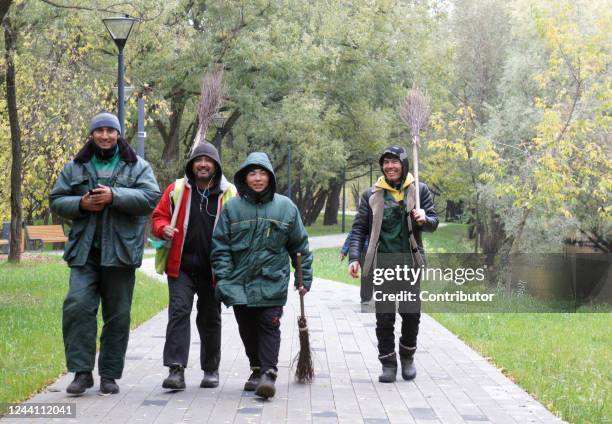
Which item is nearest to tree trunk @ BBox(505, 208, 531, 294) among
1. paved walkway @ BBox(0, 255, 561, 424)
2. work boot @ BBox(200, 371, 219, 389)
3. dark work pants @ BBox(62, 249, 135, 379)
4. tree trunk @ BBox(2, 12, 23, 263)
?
tree trunk @ BBox(2, 12, 23, 263)

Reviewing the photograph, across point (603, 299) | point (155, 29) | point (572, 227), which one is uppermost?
point (155, 29)

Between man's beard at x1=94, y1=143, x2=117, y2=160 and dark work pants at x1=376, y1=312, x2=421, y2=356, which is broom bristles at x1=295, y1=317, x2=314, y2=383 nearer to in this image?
dark work pants at x1=376, y1=312, x2=421, y2=356

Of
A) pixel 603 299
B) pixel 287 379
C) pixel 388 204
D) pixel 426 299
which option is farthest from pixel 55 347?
pixel 603 299

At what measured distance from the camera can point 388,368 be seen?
823 centimetres

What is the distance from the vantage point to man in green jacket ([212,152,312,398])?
24.1ft

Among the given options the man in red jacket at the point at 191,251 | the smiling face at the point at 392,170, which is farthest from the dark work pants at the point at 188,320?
the smiling face at the point at 392,170

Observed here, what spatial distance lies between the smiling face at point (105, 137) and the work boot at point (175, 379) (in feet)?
5.29

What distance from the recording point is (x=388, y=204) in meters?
8.23

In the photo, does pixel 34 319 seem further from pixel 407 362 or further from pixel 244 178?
pixel 244 178

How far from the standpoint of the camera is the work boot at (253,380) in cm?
765

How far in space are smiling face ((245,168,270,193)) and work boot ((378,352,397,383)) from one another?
1750 millimetres

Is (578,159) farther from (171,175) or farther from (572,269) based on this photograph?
(171,175)

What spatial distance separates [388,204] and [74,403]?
9.11 ft

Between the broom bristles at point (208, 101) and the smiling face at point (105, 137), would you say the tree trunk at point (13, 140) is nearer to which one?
the broom bristles at point (208, 101)
